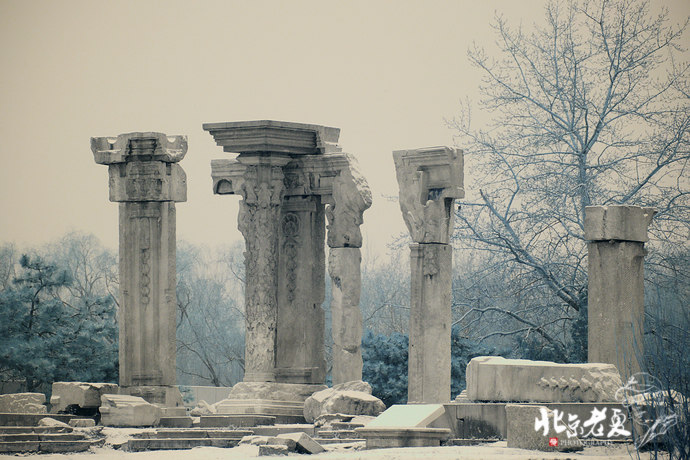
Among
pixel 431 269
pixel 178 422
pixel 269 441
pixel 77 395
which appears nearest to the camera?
pixel 269 441

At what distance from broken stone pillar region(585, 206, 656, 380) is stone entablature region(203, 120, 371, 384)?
4.46 metres

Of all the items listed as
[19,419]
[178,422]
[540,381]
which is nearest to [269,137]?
[178,422]

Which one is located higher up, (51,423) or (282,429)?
(51,423)

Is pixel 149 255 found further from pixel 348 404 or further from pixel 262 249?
pixel 348 404

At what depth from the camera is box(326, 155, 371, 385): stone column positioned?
2458 cm

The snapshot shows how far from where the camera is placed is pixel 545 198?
1275 inches

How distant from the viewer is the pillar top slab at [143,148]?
84.4ft

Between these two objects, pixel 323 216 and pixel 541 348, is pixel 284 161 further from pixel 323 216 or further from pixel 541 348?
pixel 541 348

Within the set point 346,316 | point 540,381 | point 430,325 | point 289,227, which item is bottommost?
point 540,381

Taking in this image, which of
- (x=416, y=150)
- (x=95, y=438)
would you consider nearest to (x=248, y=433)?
(x=95, y=438)

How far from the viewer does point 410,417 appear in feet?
60.5

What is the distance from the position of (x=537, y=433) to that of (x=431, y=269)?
7.08 m

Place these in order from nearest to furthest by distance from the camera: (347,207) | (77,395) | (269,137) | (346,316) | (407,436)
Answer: (407,436) → (77,395) → (346,316) → (269,137) → (347,207)

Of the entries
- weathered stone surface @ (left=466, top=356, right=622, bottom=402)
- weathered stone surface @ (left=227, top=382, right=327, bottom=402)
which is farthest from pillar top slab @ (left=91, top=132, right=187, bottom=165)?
weathered stone surface @ (left=466, top=356, right=622, bottom=402)
